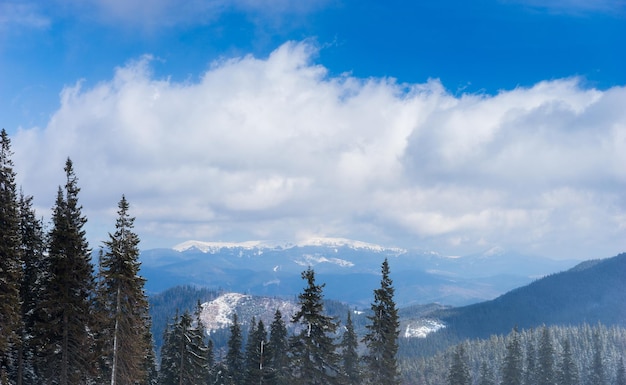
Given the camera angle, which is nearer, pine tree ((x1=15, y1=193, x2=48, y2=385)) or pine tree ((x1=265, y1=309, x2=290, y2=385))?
pine tree ((x1=15, y1=193, x2=48, y2=385))

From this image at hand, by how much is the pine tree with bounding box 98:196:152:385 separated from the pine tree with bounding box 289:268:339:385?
1122 centimetres

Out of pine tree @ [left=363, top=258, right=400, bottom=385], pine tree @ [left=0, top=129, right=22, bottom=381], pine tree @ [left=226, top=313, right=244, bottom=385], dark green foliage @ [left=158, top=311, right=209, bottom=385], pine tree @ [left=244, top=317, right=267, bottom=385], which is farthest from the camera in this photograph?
pine tree @ [left=226, top=313, right=244, bottom=385]

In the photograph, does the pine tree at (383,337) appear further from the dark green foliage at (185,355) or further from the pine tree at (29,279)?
the pine tree at (29,279)

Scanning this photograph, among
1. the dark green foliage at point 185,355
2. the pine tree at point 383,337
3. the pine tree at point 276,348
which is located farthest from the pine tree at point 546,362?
the dark green foliage at point 185,355

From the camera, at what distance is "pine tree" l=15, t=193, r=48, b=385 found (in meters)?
38.4

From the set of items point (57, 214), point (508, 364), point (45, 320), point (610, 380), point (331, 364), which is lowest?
point (610, 380)

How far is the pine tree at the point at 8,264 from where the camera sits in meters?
33.7

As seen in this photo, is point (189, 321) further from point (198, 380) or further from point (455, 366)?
point (455, 366)

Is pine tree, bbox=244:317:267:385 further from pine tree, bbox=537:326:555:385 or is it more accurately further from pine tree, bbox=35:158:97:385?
pine tree, bbox=537:326:555:385

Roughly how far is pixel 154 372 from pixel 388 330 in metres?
41.7

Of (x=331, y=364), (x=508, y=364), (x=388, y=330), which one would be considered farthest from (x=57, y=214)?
(x=508, y=364)

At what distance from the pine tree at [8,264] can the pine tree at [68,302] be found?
1724mm

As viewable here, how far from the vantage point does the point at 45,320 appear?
36.3m

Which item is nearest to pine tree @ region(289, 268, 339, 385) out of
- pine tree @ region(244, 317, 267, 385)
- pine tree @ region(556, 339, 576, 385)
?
pine tree @ region(244, 317, 267, 385)
